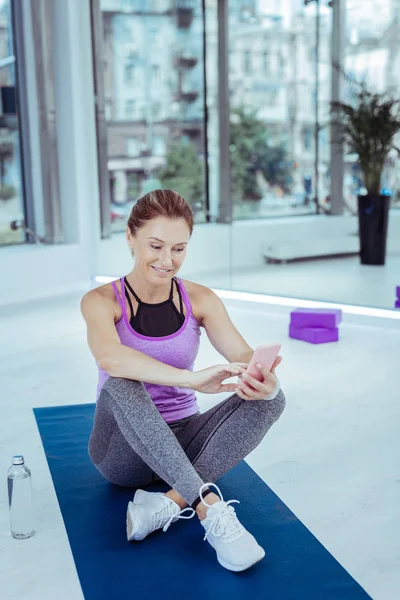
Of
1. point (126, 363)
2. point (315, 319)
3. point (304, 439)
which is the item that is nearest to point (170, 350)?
point (126, 363)

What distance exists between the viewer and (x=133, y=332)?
6.73 feet

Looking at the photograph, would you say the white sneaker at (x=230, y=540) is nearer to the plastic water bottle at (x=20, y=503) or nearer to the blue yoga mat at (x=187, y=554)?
the blue yoga mat at (x=187, y=554)

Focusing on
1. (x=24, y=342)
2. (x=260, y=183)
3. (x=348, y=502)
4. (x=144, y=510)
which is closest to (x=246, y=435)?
(x=144, y=510)

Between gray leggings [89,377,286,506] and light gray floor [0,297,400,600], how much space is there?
0.18 m

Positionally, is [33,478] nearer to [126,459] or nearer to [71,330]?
[126,459]

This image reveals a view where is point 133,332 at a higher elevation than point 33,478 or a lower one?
higher

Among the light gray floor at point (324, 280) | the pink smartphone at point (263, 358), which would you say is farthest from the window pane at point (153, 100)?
the pink smartphone at point (263, 358)

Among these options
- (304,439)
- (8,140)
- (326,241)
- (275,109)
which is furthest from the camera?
(8,140)

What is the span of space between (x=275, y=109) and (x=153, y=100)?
1110 millimetres

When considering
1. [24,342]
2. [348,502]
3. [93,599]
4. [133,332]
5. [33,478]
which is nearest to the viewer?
[93,599]

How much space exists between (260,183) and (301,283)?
3.05 feet

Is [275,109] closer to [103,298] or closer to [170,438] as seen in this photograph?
[103,298]

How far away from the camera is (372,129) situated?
4.50m

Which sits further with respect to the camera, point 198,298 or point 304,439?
point 304,439
